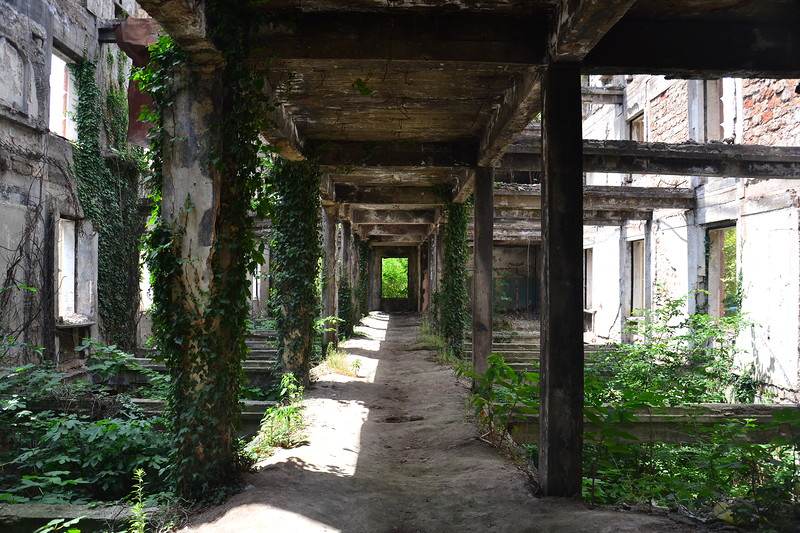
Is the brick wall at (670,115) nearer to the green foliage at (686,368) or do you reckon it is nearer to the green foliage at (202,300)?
the green foliage at (686,368)

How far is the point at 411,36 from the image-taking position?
4.69m

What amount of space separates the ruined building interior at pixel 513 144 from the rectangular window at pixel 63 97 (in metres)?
0.04

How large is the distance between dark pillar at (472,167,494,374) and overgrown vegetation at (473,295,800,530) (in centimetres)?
141

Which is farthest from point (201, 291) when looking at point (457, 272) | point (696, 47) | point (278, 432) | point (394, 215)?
point (394, 215)

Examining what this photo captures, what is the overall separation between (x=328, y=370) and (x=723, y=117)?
957 centimetres

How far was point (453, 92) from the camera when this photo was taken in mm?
6516

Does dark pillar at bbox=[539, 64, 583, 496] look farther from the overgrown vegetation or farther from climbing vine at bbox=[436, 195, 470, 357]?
climbing vine at bbox=[436, 195, 470, 357]

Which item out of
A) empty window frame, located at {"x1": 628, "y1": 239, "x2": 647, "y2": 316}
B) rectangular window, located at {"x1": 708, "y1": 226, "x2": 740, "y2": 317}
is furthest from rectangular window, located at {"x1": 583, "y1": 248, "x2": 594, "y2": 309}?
rectangular window, located at {"x1": 708, "y1": 226, "x2": 740, "y2": 317}

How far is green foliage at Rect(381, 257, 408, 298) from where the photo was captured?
36219 millimetres

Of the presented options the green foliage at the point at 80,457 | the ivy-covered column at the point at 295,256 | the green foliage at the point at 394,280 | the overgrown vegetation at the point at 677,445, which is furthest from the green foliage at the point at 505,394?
the green foliage at the point at 394,280

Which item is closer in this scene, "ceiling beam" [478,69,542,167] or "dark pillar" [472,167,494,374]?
"ceiling beam" [478,69,542,167]

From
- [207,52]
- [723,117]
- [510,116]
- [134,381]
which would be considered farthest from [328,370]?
[723,117]

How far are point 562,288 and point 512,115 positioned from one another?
2.40m

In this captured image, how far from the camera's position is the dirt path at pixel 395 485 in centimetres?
403
